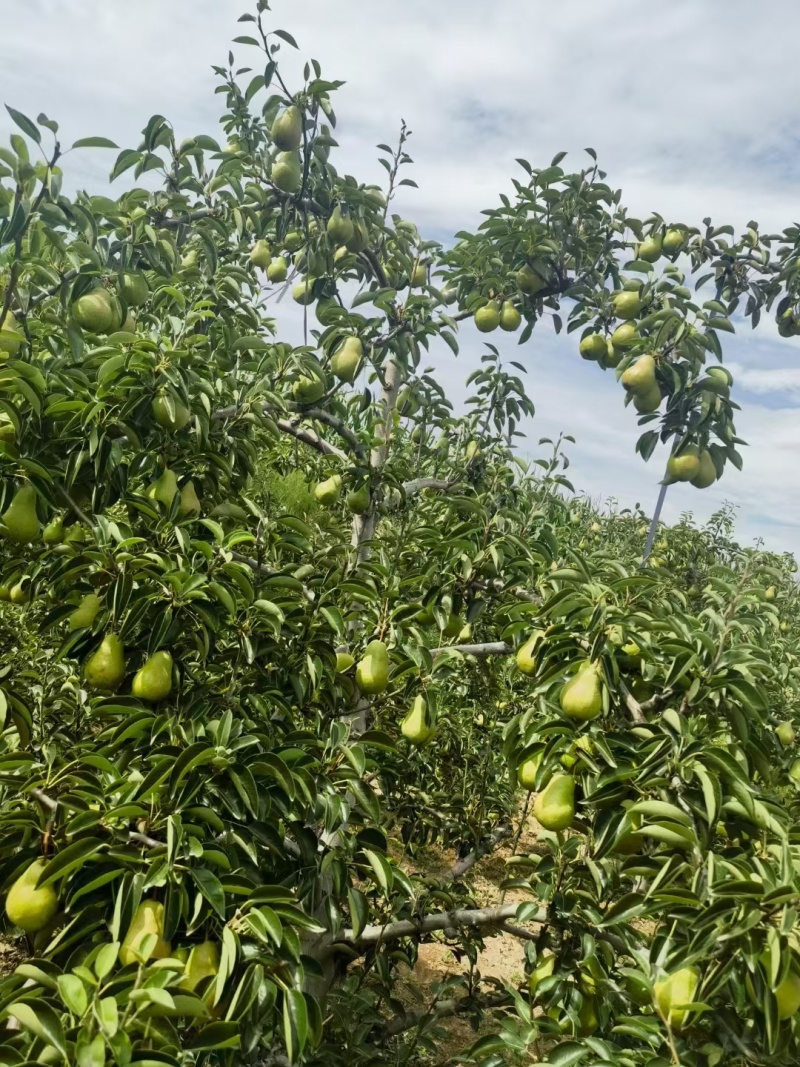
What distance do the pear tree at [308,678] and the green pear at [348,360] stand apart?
1 centimetres

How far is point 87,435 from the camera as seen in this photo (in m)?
1.82

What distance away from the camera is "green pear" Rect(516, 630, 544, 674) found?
6.66 ft

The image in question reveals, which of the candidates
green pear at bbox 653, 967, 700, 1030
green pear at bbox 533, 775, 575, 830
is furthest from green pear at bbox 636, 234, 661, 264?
green pear at bbox 653, 967, 700, 1030

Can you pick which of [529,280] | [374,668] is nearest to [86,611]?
[374,668]

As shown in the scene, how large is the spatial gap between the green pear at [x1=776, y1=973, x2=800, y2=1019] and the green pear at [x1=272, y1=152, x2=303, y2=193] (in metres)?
3.21

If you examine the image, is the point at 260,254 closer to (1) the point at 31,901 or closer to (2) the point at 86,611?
(2) the point at 86,611

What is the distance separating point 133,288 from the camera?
86.1 inches

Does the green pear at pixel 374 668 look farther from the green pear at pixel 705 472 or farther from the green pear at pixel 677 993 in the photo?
the green pear at pixel 705 472

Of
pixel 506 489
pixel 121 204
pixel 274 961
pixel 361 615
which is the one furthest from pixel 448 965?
pixel 121 204

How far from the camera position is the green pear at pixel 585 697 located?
169 cm

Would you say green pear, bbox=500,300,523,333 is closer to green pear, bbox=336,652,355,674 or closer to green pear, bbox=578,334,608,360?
green pear, bbox=578,334,608,360

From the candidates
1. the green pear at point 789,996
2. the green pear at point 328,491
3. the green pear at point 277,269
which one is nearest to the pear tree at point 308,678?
the green pear at point 789,996

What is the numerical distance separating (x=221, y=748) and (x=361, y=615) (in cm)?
80

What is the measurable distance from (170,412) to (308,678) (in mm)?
823
